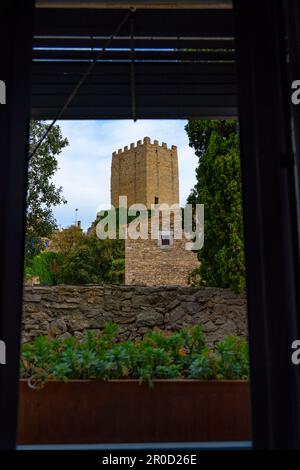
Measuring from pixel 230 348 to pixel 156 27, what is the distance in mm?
1183

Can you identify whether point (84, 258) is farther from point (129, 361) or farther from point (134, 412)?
point (134, 412)

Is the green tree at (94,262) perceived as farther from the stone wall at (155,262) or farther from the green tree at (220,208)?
the green tree at (220,208)

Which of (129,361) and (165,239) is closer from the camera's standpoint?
(129,361)

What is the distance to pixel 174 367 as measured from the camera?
5.09ft

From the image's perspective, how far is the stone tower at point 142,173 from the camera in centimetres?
1833

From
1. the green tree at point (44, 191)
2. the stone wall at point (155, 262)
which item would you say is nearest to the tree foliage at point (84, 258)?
the stone wall at point (155, 262)

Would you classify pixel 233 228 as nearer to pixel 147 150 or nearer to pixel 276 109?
pixel 276 109

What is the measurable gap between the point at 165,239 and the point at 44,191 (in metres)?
3.20

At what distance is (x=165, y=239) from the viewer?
897cm

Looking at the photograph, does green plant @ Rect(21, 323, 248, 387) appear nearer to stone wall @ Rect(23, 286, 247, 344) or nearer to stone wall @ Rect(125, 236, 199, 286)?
stone wall @ Rect(23, 286, 247, 344)

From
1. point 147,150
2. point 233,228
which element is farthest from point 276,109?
point 147,150

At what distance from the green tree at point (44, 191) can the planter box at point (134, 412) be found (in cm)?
510

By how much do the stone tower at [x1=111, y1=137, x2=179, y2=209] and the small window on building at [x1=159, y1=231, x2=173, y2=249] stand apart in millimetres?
9072

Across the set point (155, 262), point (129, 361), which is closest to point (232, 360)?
point (129, 361)
